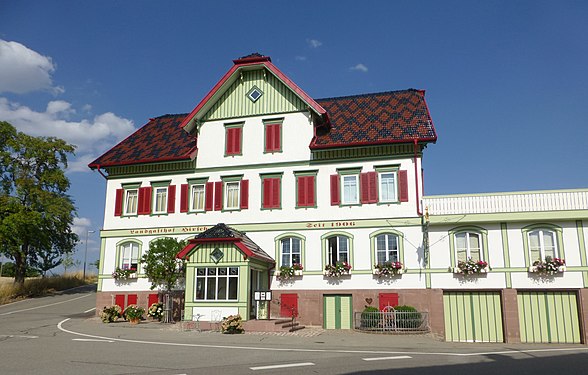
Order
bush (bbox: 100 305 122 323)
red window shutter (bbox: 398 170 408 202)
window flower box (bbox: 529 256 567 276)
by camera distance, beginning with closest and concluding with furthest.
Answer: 1. window flower box (bbox: 529 256 567 276)
2. red window shutter (bbox: 398 170 408 202)
3. bush (bbox: 100 305 122 323)

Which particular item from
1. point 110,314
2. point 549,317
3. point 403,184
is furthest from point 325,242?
point 110,314

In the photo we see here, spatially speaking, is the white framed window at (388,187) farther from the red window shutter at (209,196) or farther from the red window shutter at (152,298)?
the red window shutter at (152,298)

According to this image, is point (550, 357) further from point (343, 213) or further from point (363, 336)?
point (343, 213)

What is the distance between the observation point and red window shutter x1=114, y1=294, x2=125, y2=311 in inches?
1131

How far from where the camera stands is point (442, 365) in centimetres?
1288

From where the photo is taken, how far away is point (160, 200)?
97.1 ft

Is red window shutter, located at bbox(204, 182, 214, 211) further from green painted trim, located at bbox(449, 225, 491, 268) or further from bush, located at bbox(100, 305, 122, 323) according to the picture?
green painted trim, located at bbox(449, 225, 491, 268)

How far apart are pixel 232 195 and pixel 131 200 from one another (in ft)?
21.3

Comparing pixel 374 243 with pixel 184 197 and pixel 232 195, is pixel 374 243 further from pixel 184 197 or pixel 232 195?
pixel 184 197

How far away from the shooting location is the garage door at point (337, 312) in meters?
25.2

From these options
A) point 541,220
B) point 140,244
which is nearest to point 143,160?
point 140,244

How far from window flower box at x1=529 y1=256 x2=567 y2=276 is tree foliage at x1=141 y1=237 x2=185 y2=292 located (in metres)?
17.4

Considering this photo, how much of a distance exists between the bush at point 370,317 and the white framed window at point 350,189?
5.65 meters

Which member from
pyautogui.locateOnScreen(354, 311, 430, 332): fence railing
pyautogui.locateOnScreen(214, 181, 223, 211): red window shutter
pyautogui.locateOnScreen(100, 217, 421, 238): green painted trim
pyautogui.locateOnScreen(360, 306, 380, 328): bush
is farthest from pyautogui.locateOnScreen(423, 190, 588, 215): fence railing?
pyautogui.locateOnScreen(214, 181, 223, 211): red window shutter
